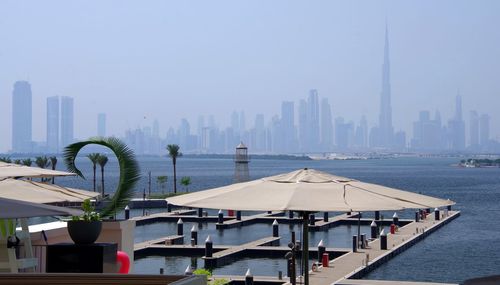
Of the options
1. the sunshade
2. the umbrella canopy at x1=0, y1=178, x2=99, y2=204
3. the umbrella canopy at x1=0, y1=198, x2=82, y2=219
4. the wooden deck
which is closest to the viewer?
the umbrella canopy at x1=0, y1=198, x2=82, y2=219

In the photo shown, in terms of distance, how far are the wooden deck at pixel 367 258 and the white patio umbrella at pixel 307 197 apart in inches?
672

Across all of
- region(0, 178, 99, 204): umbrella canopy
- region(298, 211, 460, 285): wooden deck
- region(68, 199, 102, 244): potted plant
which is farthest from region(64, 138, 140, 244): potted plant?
region(298, 211, 460, 285): wooden deck

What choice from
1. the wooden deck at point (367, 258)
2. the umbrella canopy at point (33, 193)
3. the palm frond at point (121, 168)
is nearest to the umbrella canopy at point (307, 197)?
Result: the umbrella canopy at point (33, 193)

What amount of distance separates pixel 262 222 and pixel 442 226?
11171mm

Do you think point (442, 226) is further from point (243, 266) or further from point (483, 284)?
point (483, 284)

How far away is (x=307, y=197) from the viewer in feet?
28.6

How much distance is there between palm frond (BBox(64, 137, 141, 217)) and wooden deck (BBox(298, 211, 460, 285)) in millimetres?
12358

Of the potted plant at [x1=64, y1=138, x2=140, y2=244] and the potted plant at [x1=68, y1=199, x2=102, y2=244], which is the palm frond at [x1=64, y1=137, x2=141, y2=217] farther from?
the potted plant at [x1=68, y1=199, x2=102, y2=244]

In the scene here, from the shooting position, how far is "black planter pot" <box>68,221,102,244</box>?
10531mm

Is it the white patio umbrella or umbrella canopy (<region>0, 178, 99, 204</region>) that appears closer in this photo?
the white patio umbrella

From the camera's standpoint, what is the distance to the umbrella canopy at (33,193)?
10438 millimetres

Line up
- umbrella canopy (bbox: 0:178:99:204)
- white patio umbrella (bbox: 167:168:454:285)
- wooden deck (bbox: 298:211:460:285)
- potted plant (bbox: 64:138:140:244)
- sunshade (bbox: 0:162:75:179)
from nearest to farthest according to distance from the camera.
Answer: white patio umbrella (bbox: 167:168:454:285), umbrella canopy (bbox: 0:178:99:204), sunshade (bbox: 0:162:75:179), potted plant (bbox: 64:138:140:244), wooden deck (bbox: 298:211:460:285)

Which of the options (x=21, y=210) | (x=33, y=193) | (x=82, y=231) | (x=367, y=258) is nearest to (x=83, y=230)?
(x=82, y=231)

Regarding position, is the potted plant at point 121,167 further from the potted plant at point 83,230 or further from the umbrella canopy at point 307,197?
the umbrella canopy at point 307,197
